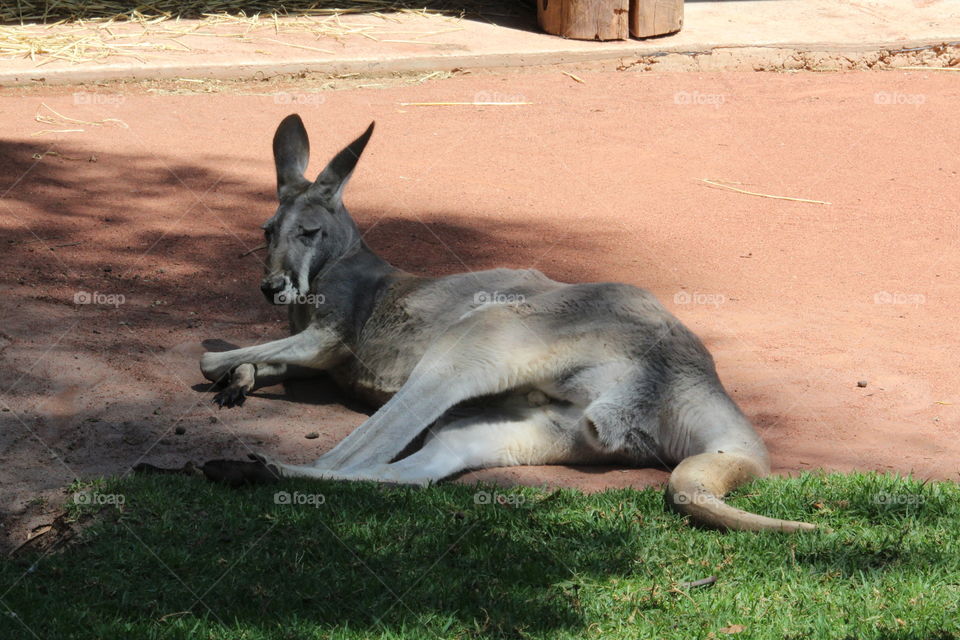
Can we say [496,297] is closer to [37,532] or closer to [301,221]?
[301,221]

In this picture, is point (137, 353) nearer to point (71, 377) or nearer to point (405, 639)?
point (71, 377)

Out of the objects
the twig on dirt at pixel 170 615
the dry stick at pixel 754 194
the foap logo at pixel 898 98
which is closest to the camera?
the twig on dirt at pixel 170 615

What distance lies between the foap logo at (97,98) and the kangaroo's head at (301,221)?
4100 millimetres

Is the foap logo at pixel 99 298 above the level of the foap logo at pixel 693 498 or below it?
below

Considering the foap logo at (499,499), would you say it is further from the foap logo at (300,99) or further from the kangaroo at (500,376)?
the foap logo at (300,99)

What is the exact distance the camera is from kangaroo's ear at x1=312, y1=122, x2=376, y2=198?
4434 millimetres

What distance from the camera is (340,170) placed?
4.48m

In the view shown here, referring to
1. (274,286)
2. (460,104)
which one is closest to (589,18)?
(460,104)

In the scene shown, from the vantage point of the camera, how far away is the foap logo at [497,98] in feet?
28.6

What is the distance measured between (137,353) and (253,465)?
1287mm

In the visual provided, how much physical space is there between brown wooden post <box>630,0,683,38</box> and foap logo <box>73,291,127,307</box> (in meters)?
5.97

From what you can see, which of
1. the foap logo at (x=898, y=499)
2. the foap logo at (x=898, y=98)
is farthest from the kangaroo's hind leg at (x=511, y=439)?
the foap logo at (x=898, y=98)

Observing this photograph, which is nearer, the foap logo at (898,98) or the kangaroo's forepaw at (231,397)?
the kangaroo's forepaw at (231,397)

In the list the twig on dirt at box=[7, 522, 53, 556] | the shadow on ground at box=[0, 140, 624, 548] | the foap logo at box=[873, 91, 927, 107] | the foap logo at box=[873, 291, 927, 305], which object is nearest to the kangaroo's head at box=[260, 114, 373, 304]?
the shadow on ground at box=[0, 140, 624, 548]
